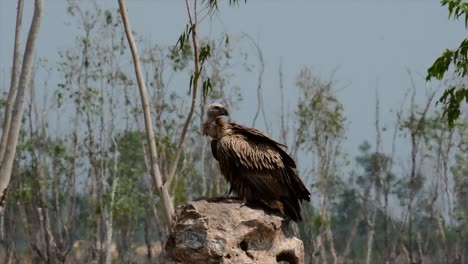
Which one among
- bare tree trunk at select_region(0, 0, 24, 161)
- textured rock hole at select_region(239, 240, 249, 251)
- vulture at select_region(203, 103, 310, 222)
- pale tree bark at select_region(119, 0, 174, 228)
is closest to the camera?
textured rock hole at select_region(239, 240, 249, 251)

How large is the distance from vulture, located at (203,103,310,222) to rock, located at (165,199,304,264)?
0.13 meters

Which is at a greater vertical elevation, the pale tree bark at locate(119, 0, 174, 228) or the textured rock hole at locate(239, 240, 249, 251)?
the pale tree bark at locate(119, 0, 174, 228)

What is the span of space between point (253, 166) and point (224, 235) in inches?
20.8

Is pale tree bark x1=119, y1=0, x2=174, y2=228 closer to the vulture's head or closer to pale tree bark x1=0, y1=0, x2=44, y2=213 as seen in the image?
pale tree bark x1=0, y1=0, x2=44, y2=213

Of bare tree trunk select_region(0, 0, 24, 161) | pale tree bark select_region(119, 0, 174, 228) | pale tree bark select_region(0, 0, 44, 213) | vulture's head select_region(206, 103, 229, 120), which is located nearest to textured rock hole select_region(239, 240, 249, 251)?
vulture's head select_region(206, 103, 229, 120)

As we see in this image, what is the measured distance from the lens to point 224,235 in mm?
5574

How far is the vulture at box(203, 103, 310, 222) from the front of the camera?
5.86 metres

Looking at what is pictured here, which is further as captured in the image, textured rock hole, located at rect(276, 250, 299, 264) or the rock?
textured rock hole, located at rect(276, 250, 299, 264)

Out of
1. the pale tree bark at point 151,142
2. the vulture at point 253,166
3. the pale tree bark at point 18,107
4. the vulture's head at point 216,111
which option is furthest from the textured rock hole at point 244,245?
the pale tree bark at point 18,107

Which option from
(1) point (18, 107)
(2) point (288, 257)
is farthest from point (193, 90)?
(2) point (288, 257)

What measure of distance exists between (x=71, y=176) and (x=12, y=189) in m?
1.25

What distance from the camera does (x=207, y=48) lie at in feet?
26.2

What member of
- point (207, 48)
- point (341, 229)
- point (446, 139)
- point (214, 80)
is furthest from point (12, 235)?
point (341, 229)

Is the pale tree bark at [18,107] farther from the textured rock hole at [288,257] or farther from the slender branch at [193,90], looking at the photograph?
the textured rock hole at [288,257]
